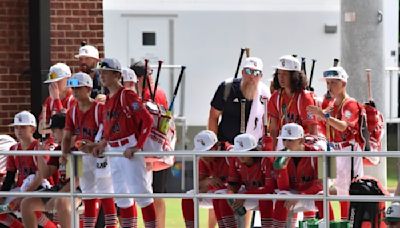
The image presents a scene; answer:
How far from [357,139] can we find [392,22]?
9165 mm

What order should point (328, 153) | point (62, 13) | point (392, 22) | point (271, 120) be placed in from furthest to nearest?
1. point (392, 22)
2. point (62, 13)
3. point (271, 120)
4. point (328, 153)

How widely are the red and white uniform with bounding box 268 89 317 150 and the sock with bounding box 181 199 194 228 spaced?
3.13ft

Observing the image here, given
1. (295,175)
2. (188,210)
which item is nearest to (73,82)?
(188,210)

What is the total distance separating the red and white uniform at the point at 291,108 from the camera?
1205 cm

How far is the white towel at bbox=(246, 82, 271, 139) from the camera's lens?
1273 centimetres

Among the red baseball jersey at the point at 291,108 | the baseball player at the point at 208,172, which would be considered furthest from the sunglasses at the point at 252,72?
the baseball player at the point at 208,172

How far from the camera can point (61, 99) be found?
13133 mm

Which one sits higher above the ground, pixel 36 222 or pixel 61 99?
pixel 61 99

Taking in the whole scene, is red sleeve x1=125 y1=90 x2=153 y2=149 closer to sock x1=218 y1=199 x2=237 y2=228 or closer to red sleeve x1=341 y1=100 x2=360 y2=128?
sock x1=218 y1=199 x2=237 y2=228

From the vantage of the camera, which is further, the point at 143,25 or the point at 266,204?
the point at 143,25

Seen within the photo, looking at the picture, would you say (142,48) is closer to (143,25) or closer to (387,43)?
(143,25)

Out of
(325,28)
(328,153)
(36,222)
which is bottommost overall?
(36,222)

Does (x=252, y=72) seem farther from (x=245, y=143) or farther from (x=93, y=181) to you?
(x=93, y=181)

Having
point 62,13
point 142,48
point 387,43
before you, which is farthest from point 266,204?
point 387,43
